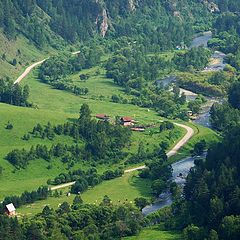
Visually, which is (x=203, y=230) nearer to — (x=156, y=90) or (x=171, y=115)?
(x=171, y=115)

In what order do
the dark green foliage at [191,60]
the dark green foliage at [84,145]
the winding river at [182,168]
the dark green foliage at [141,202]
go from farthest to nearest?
the dark green foliage at [191,60]
the dark green foliage at [84,145]
the winding river at [182,168]
the dark green foliage at [141,202]

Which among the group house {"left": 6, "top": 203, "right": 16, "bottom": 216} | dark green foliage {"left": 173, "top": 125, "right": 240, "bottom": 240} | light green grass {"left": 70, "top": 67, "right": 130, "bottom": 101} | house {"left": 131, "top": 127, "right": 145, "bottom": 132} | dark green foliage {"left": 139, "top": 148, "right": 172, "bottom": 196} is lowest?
light green grass {"left": 70, "top": 67, "right": 130, "bottom": 101}

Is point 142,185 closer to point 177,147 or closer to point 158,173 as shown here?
point 158,173

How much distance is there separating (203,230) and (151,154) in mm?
35354

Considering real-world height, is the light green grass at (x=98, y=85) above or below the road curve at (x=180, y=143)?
below

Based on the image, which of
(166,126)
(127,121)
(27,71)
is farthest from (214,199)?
(27,71)

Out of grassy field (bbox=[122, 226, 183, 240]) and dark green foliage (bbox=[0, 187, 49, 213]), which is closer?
grassy field (bbox=[122, 226, 183, 240])

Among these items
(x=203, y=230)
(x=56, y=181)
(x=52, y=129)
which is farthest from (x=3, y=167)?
(x=203, y=230)

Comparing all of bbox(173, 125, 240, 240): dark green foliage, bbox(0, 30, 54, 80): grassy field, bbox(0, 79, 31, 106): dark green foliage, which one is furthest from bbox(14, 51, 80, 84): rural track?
bbox(173, 125, 240, 240): dark green foliage

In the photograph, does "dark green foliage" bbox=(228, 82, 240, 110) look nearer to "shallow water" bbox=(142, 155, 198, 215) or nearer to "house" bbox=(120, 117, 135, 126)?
"house" bbox=(120, 117, 135, 126)

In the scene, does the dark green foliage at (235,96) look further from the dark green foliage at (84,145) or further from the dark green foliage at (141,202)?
the dark green foliage at (141,202)

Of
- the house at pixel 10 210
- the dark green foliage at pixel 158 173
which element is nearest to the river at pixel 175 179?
the dark green foliage at pixel 158 173

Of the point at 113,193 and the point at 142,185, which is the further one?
the point at 142,185

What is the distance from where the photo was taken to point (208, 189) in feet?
333
